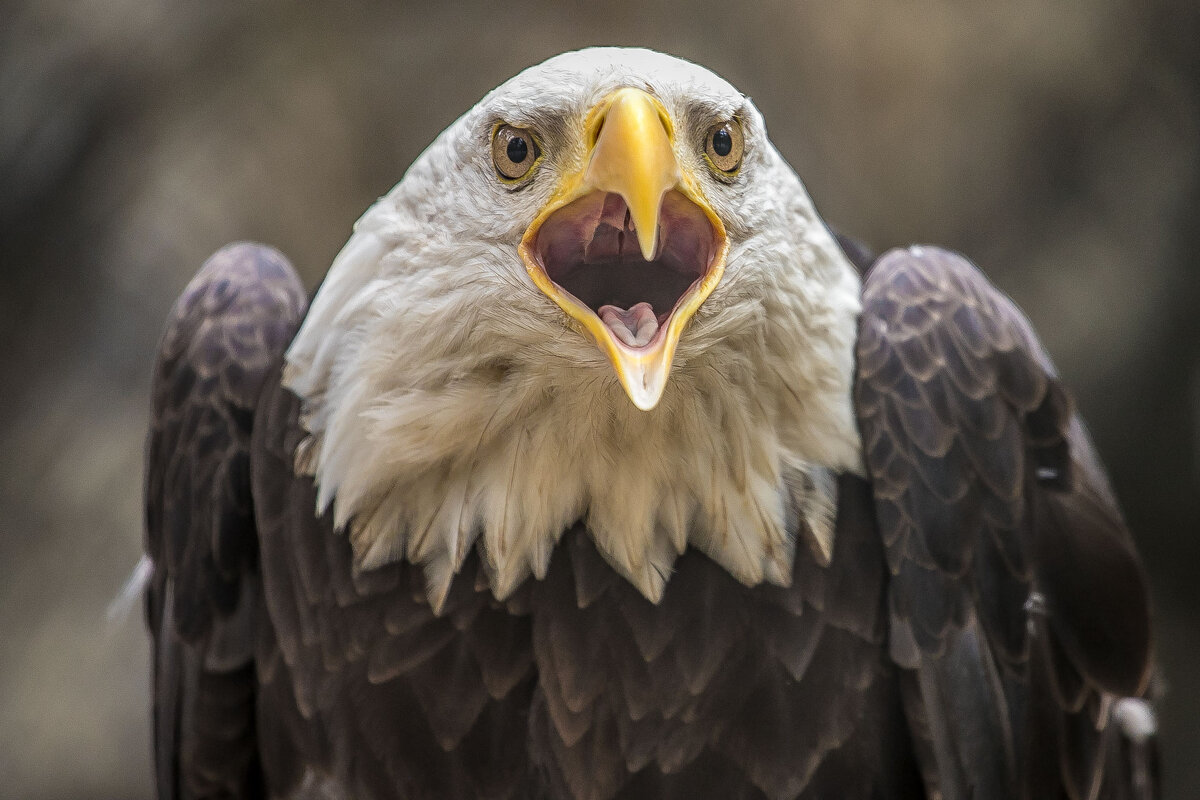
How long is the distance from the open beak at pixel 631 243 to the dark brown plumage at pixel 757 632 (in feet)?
1.58

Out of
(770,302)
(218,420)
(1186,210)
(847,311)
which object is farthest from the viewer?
(1186,210)

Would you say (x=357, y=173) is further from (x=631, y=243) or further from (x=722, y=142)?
(x=722, y=142)

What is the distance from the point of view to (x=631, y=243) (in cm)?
206

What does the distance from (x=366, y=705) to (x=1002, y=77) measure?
373cm

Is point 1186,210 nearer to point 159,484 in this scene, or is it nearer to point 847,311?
point 847,311

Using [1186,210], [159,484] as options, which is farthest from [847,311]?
[1186,210]

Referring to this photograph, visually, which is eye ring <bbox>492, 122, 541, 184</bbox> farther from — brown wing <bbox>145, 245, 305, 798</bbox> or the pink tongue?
brown wing <bbox>145, 245, 305, 798</bbox>

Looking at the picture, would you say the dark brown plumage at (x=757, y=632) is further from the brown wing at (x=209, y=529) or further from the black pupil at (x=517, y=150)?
the black pupil at (x=517, y=150)

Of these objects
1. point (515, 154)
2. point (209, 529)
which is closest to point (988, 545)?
point (515, 154)

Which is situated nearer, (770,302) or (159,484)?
(770,302)

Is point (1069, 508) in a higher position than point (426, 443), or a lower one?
lower

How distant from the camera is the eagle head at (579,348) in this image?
1870 mm

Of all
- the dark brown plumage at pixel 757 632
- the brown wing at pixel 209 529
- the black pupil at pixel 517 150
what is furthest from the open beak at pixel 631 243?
the brown wing at pixel 209 529

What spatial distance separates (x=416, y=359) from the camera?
203cm
